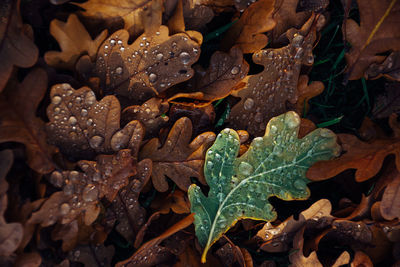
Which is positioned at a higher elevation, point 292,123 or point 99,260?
point 292,123

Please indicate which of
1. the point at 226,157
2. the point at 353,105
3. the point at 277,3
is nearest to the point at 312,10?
the point at 277,3

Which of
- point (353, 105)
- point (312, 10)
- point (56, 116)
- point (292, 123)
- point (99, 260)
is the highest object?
point (312, 10)

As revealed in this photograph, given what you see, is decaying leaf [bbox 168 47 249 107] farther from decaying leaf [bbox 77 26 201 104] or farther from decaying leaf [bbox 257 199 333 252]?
decaying leaf [bbox 257 199 333 252]

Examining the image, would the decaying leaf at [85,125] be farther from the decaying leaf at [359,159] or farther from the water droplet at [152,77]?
the decaying leaf at [359,159]

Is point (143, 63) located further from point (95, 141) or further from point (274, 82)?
point (274, 82)

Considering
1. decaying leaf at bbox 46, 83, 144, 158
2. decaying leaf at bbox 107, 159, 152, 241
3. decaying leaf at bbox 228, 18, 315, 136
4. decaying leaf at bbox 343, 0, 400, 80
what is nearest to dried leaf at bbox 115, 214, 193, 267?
decaying leaf at bbox 107, 159, 152, 241

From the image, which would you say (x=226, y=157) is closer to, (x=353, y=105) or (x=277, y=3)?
(x=277, y=3)
